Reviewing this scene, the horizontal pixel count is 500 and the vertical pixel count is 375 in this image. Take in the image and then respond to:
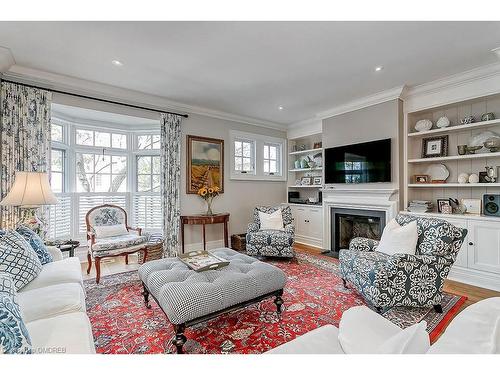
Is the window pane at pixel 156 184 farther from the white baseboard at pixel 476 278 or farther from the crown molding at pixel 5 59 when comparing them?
the white baseboard at pixel 476 278

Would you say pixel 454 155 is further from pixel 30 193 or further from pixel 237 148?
pixel 30 193

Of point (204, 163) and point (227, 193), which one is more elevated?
point (204, 163)

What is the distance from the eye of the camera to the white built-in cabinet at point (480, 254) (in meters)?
2.79

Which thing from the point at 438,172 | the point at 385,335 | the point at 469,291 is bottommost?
the point at 469,291

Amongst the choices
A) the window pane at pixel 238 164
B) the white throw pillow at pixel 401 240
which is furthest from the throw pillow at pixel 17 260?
the window pane at pixel 238 164

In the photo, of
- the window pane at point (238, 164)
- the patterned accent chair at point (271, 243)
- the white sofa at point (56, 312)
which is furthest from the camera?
the window pane at point (238, 164)

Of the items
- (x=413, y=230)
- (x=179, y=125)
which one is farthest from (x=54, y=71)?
(x=413, y=230)

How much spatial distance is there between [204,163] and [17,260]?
9.75ft

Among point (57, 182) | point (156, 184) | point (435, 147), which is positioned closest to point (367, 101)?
point (435, 147)

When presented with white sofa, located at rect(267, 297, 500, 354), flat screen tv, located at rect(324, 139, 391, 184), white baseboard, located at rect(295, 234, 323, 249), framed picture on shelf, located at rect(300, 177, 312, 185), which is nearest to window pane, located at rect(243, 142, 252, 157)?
framed picture on shelf, located at rect(300, 177, 312, 185)

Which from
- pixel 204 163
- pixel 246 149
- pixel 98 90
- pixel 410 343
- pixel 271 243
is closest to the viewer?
pixel 410 343

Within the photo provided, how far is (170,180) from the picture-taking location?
3.98 m

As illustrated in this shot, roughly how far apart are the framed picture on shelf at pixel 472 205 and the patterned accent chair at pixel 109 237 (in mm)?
4317

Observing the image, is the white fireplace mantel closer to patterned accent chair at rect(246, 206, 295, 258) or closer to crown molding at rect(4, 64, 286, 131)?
patterned accent chair at rect(246, 206, 295, 258)
